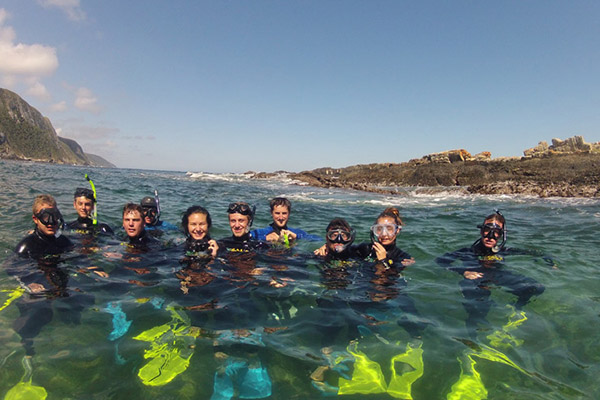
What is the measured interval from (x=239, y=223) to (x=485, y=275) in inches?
169

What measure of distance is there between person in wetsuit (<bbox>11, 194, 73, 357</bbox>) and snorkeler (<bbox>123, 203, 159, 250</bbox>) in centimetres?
95

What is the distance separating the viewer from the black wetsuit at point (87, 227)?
706 centimetres

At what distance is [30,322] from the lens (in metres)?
3.38

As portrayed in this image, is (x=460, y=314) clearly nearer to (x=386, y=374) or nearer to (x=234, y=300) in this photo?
(x=386, y=374)

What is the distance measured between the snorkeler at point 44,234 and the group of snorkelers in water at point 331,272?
0.01m

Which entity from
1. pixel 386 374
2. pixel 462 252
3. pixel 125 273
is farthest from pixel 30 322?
pixel 462 252

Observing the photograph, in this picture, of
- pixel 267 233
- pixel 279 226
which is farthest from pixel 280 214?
pixel 267 233

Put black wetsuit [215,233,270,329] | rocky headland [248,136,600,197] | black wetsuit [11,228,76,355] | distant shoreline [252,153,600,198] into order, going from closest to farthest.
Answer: black wetsuit [11,228,76,355] < black wetsuit [215,233,270,329] < distant shoreline [252,153,600,198] < rocky headland [248,136,600,197]

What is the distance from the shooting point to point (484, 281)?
506 cm

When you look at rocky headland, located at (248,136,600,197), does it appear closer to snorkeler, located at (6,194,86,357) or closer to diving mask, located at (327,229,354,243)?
diving mask, located at (327,229,354,243)

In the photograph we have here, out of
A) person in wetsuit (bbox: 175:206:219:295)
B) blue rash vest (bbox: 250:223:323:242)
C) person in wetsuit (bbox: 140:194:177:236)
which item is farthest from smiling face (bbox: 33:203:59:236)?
blue rash vest (bbox: 250:223:323:242)

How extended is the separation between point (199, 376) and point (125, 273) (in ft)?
9.52

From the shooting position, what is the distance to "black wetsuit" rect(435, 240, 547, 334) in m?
4.18

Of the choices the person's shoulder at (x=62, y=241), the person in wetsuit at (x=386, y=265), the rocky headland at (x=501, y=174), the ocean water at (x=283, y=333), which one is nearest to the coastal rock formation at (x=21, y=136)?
the rocky headland at (x=501, y=174)
